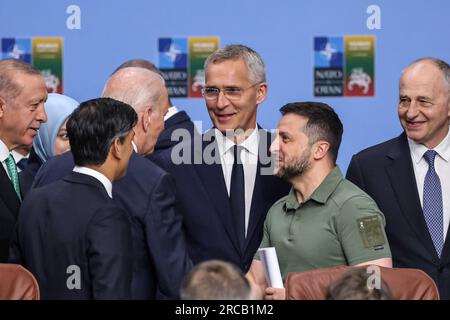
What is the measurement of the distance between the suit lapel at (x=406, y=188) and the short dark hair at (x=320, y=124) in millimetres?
307

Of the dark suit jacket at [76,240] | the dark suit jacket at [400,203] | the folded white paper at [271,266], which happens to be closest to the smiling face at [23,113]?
the dark suit jacket at [76,240]

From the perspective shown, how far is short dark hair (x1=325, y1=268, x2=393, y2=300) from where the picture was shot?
2830mm

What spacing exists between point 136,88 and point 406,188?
1095 mm

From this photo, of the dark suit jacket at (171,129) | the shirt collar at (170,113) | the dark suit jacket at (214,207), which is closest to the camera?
the dark suit jacket at (214,207)

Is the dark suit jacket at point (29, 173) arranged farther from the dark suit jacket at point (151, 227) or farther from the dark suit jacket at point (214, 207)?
the dark suit jacket at point (214, 207)

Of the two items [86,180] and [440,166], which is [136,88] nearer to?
[86,180]

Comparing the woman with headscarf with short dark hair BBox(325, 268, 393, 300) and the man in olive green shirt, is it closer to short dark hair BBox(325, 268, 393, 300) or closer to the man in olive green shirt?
the man in olive green shirt

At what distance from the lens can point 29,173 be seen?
4395mm

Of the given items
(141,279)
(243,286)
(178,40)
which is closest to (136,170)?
(141,279)

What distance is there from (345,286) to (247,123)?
1349 millimetres

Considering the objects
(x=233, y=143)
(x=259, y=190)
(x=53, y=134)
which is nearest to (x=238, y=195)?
(x=259, y=190)

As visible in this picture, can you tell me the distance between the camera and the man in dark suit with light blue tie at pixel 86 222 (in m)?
3.23

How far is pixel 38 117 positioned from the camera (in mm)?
4102

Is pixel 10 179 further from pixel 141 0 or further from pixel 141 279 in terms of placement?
pixel 141 0
